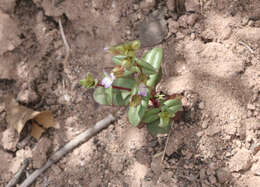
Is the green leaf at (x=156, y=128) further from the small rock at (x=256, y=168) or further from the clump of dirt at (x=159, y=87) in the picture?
the small rock at (x=256, y=168)

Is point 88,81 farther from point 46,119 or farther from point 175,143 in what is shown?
point 46,119

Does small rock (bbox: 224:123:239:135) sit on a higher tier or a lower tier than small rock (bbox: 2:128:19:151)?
higher

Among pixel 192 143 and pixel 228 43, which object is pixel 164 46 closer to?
pixel 228 43

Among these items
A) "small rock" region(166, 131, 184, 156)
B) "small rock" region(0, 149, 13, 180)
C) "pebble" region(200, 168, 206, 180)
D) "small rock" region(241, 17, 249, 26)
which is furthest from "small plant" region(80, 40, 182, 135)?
"small rock" region(0, 149, 13, 180)

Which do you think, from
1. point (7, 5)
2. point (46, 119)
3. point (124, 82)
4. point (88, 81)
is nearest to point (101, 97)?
point (124, 82)

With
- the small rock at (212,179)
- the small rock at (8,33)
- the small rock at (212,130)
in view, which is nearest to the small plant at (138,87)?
the small rock at (212,130)

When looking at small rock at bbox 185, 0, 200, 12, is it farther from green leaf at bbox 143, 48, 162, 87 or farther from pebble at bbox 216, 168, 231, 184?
pebble at bbox 216, 168, 231, 184
